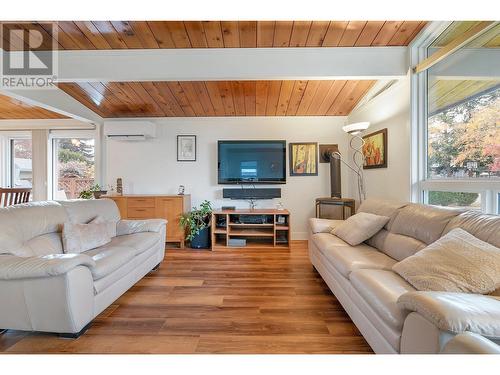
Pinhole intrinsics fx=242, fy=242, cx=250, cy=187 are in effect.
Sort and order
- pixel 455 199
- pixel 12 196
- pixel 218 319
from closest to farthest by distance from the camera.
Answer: pixel 218 319 < pixel 455 199 < pixel 12 196

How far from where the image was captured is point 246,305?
207 cm

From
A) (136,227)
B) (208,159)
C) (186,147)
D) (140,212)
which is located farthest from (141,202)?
(208,159)

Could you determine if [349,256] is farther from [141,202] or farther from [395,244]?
[141,202]

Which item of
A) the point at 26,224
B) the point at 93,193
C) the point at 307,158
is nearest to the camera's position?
the point at 26,224

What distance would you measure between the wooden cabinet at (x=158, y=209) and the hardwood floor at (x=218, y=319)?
43.8 inches

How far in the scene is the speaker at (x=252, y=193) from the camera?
13.9 feet

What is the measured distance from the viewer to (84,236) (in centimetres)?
229

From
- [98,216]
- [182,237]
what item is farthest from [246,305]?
[182,237]

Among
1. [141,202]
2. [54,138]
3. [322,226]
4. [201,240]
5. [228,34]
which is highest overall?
[228,34]

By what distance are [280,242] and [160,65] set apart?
302cm

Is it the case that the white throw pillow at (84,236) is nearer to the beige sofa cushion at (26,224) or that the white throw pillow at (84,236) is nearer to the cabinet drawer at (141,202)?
the beige sofa cushion at (26,224)

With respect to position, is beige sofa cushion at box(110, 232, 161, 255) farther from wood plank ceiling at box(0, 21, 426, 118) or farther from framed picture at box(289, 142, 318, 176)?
framed picture at box(289, 142, 318, 176)

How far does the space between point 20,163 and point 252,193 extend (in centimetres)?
466
